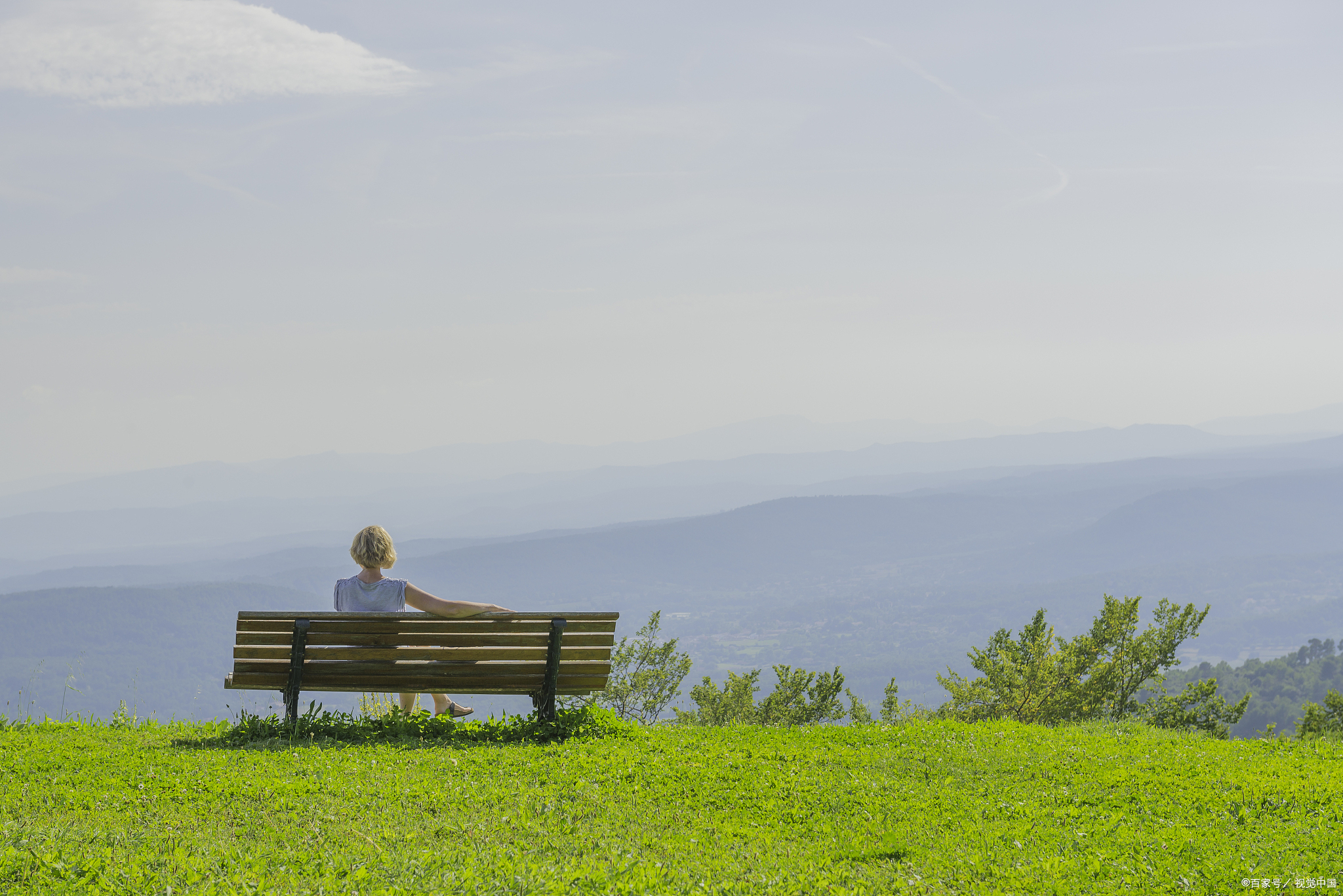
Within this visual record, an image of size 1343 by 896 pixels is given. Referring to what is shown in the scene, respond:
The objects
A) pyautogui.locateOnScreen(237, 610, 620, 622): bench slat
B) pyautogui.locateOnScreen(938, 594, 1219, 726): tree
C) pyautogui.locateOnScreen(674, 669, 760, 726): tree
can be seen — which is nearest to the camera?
pyautogui.locateOnScreen(237, 610, 620, 622): bench slat

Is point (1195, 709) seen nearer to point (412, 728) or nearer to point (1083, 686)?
point (1083, 686)

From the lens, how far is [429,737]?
7.93 metres

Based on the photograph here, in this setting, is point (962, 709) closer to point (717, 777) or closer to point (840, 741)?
point (840, 741)

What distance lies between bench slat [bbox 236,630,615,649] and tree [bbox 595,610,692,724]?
84.3 feet

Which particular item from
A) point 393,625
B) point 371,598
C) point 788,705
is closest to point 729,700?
point 788,705

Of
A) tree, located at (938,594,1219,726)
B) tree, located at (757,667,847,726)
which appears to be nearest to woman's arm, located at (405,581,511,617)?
tree, located at (938,594,1219,726)

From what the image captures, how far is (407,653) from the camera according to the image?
8117mm

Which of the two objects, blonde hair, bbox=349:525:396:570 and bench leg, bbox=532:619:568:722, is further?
blonde hair, bbox=349:525:396:570

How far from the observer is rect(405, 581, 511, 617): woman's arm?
8.20 m

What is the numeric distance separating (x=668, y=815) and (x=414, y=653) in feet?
10.1

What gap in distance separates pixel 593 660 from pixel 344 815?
3055mm

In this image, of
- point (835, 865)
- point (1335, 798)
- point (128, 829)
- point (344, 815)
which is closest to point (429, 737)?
point (344, 815)

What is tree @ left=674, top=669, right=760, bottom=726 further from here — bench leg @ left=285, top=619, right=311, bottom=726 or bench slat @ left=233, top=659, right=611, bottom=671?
bench leg @ left=285, top=619, right=311, bottom=726

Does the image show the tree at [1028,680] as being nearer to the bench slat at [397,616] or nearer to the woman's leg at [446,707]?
the woman's leg at [446,707]
